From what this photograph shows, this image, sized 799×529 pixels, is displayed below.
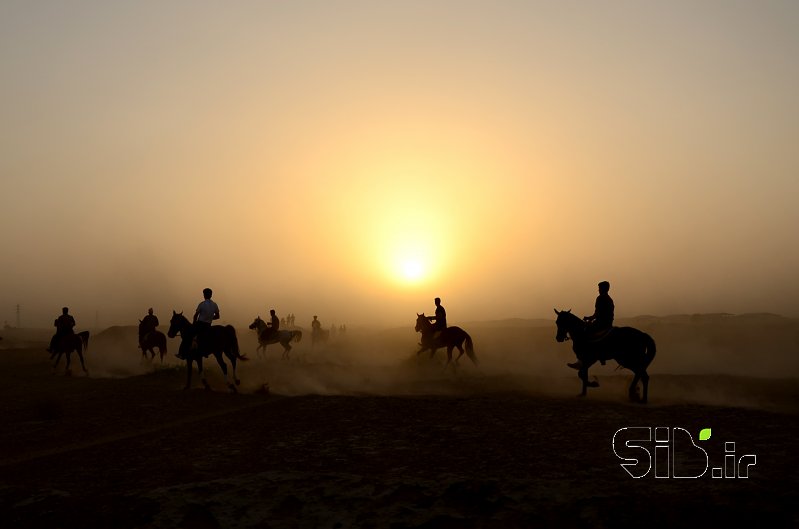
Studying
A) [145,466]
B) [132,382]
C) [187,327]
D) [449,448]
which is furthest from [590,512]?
[132,382]

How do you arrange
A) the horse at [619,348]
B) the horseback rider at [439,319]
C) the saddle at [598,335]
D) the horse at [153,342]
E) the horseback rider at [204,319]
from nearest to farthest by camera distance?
1. the horse at [619,348]
2. the saddle at [598,335]
3. the horseback rider at [204,319]
4. the horseback rider at [439,319]
5. the horse at [153,342]

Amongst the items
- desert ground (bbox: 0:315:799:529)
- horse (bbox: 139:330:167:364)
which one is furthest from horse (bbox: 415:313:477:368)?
horse (bbox: 139:330:167:364)

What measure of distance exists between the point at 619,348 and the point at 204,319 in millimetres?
12965

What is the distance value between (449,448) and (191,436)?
225 inches

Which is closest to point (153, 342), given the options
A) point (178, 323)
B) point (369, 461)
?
point (178, 323)

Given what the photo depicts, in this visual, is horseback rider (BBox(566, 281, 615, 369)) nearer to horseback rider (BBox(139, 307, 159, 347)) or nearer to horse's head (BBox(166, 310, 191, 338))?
horse's head (BBox(166, 310, 191, 338))

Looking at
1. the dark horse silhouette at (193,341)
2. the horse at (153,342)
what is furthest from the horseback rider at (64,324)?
the dark horse silhouette at (193,341)

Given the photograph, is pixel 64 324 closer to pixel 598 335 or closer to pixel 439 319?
pixel 439 319

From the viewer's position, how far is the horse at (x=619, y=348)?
1568 cm

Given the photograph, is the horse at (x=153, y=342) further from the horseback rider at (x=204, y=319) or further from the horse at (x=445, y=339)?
the horse at (x=445, y=339)

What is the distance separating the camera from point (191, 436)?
40.6ft

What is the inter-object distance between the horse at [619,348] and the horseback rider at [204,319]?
1127 centimetres

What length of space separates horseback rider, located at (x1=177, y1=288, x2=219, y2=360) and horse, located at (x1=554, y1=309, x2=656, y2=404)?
1127cm

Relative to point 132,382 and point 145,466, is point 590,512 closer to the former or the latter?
point 145,466
